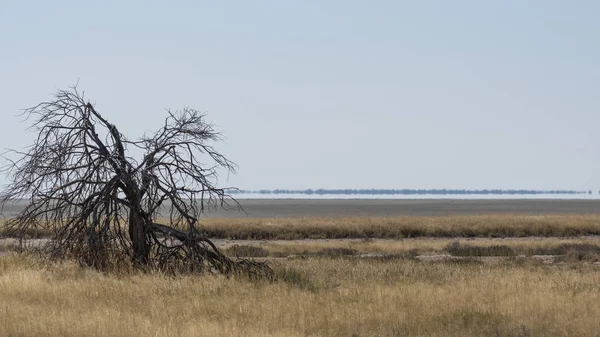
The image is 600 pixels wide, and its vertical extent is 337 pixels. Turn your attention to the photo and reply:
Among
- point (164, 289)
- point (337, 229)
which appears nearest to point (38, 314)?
point (164, 289)

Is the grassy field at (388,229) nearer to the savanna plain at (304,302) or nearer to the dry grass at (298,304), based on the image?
the savanna plain at (304,302)

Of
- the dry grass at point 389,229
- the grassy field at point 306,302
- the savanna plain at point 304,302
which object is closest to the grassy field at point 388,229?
the dry grass at point 389,229

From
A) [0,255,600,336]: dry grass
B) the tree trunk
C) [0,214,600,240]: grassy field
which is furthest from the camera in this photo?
[0,214,600,240]: grassy field

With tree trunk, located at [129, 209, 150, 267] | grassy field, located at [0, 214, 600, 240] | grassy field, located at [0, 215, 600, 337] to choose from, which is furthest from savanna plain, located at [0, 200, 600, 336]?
grassy field, located at [0, 214, 600, 240]

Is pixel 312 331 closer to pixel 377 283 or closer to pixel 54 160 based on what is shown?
pixel 377 283

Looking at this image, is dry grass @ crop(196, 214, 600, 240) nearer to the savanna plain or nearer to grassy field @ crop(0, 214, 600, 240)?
grassy field @ crop(0, 214, 600, 240)

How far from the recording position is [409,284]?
55.2 ft

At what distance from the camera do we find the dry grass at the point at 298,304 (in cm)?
1159

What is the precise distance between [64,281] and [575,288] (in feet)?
34.7

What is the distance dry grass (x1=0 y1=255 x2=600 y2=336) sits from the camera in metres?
11.6

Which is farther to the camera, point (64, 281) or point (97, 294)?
point (64, 281)

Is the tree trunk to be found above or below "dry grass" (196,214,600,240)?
above

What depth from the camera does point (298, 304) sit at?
44.9ft

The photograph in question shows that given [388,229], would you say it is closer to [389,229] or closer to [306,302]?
[389,229]
